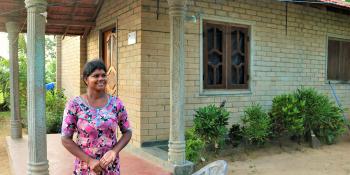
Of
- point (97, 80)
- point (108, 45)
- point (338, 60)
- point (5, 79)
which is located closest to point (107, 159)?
point (97, 80)

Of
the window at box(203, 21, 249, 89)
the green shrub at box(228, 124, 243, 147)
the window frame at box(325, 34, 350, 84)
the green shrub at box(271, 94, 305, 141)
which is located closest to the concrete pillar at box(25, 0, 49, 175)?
the window at box(203, 21, 249, 89)

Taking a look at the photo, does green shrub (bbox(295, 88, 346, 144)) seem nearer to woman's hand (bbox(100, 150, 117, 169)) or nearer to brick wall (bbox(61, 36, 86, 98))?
brick wall (bbox(61, 36, 86, 98))

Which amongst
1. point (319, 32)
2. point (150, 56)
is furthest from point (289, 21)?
point (150, 56)

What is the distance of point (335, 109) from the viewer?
7457 millimetres

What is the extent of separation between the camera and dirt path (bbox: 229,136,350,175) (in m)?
5.56

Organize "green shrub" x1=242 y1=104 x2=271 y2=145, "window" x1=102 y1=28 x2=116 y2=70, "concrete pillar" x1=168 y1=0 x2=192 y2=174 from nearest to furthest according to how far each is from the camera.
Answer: "concrete pillar" x1=168 y1=0 x2=192 y2=174, "green shrub" x1=242 y1=104 x2=271 y2=145, "window" x1=102 y1=28 x2=116 y2=70

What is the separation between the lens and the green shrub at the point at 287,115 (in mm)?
6727

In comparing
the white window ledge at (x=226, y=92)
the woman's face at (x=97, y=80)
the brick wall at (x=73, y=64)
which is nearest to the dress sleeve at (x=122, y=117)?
the woman's face at (x=97, y=80)

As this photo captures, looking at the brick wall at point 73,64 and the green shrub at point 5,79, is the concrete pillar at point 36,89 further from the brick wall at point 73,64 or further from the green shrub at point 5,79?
the green shrub at point 5,79

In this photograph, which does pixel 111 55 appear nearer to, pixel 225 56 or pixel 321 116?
pixel 225 56

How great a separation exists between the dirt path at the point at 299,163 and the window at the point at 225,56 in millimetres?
1597

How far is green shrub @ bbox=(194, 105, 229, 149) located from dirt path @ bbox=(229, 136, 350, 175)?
0.57m

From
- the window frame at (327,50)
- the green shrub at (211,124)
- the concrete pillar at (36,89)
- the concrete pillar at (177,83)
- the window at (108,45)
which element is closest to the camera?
the concrete pillar at (36,89)

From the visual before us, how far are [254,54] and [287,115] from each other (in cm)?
145
